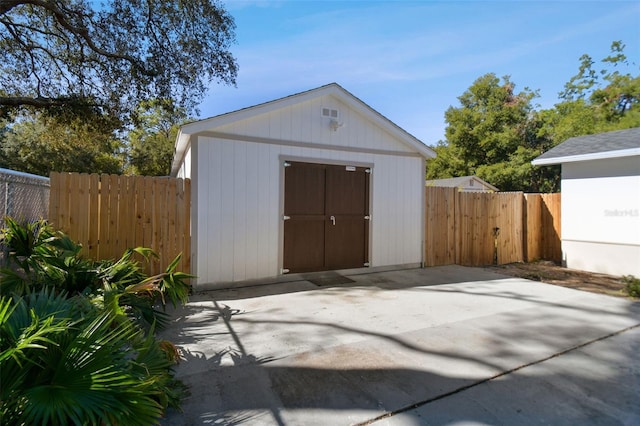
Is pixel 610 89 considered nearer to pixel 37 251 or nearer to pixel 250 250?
pixel 250 250

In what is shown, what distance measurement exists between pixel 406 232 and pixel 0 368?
6.79 m

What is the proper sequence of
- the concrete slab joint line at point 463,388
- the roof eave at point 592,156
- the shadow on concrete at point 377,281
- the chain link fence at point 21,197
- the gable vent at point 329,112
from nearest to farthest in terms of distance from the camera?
the concrete slab joint line at point 463,388, the chain link fence at point 21,197, the shadow on concrete at point 377,281, the gable vent at point 329,112, the roof eave at point 592,156

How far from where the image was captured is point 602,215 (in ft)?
24.6

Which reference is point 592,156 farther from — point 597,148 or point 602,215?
point 602,215

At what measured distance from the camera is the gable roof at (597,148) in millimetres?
7008

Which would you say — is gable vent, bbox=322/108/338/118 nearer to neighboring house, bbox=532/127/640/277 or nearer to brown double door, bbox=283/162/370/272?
brown double door, bbox=283/162/370/272

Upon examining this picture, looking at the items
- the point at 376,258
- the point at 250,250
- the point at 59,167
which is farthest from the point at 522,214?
the point at 59,167

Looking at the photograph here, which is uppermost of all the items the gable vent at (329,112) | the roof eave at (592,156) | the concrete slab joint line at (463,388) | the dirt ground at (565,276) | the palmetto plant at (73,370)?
the gable vent at (329,112)

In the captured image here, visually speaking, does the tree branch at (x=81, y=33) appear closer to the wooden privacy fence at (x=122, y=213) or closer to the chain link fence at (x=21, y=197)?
the chain link fence at (x=21, y=197)

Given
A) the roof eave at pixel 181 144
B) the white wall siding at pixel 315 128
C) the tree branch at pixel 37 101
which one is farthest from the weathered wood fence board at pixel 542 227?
the tree branch at pixel 37 101

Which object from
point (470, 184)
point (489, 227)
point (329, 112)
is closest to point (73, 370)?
point (329, 112)

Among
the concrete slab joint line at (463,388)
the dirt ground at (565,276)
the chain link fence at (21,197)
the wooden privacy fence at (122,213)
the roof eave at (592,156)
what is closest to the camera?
the concrete slab joint line at (463,388)

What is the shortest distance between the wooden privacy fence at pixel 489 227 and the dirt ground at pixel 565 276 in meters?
0.42

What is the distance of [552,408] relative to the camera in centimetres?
230
